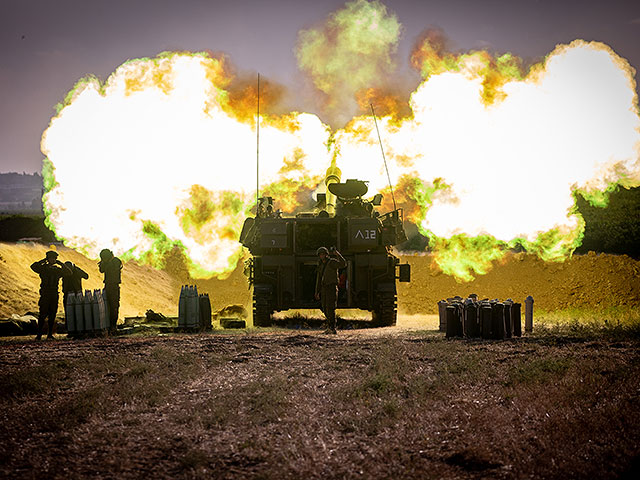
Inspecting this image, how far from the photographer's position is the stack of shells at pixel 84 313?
591 inches

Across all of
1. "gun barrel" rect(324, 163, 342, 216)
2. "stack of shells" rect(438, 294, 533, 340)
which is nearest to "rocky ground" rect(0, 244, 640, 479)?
"stack of shells" rect(438, 294, 533, 340)

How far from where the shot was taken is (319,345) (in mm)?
13328

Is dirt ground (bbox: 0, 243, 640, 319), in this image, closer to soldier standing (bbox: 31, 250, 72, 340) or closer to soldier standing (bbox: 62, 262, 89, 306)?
soldier standing (bbox: 62, 262, 89, 306)

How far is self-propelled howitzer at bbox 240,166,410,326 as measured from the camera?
18.8 m

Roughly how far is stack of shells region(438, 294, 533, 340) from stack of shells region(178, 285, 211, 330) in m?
6.10

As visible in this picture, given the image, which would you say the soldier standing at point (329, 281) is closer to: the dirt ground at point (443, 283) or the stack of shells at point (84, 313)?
the stack of shells at point (84, 313)

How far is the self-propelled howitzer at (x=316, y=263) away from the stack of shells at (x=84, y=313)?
4.85 m

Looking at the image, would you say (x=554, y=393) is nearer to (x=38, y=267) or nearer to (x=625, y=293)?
(x=38, y=267)

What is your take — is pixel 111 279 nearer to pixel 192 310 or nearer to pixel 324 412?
pixel 192 310

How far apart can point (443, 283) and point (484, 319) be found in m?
16.4

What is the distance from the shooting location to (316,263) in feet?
62.2

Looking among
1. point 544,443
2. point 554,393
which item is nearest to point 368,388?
point 554,393

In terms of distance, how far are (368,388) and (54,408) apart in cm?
408

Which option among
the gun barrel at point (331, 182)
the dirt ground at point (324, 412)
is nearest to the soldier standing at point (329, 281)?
the dirt ground at point (324, 412)
